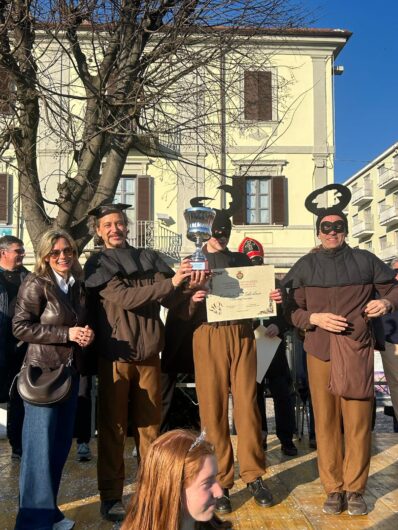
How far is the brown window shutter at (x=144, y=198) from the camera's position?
Answer: 68.1ft

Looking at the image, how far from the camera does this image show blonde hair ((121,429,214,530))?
1.59 metres

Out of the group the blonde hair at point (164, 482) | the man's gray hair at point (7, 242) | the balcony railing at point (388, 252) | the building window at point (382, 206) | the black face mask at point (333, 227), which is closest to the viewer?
the blonde hair at point (164, 482)

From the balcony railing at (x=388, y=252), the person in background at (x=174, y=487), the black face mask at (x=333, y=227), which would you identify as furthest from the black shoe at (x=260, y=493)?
the balcony railing at (x=388, y=252)

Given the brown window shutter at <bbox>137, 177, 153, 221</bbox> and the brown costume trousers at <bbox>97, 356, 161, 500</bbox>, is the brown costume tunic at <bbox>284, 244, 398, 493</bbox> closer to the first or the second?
the brown costume trousers at <bbox>97, 356, 161, 500</bbox>

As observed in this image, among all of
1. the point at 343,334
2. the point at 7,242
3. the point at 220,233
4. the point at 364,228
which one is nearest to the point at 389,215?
the point at 364,228

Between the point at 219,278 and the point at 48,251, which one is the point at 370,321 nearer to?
the point at 219,278

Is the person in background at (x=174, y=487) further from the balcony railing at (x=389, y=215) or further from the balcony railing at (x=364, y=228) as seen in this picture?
the balcony railing at (x=364, y=228)

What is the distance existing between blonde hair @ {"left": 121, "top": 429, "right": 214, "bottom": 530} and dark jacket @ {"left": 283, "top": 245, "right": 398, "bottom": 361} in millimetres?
2305

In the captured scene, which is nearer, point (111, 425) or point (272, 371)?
point (111, 425)

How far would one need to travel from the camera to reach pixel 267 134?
2125 centimetres

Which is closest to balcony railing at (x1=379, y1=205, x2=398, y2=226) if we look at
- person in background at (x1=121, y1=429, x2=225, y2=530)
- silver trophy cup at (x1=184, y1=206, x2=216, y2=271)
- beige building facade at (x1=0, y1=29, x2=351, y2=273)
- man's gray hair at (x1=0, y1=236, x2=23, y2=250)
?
beige building facade at (x1=0, y1=29, x2=351, y2=273)

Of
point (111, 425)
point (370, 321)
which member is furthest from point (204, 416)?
point (370, 321)

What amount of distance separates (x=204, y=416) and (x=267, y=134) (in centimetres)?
1853

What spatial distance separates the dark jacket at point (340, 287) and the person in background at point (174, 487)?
227cm
